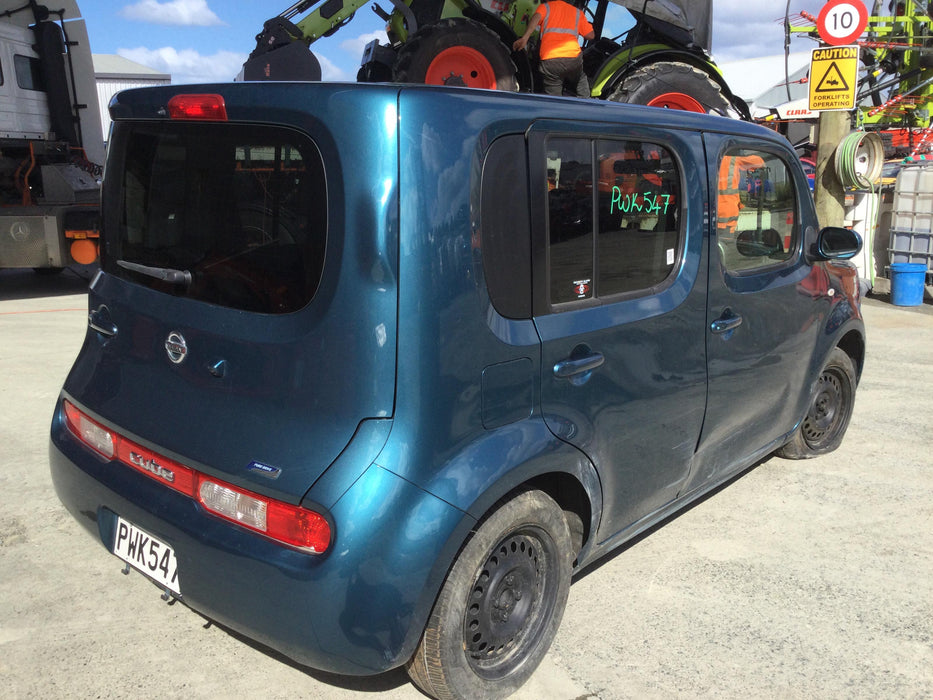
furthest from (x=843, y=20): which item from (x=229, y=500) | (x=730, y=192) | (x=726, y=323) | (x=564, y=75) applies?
(x=229, y=500)

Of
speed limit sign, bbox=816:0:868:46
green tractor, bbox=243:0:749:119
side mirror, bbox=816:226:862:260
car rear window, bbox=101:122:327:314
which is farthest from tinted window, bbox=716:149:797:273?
speed limit sign, bbox=816:0:868:46

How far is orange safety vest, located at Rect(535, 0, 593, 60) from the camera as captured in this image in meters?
7.29

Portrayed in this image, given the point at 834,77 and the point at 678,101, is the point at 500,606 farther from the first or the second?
the point at 834,77

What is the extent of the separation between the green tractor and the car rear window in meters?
4.86

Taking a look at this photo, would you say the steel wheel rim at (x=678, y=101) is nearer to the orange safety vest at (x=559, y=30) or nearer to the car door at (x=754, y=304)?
the orange safety vest at (x=559, y=30)

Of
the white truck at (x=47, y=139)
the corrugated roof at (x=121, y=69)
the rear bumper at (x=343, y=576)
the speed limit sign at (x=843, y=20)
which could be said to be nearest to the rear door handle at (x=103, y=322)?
the rear bumper at (x=343, y=576)

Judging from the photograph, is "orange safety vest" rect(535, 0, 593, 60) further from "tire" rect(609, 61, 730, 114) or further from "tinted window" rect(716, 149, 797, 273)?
"tinted window" rect(716, 149, 797, 273)

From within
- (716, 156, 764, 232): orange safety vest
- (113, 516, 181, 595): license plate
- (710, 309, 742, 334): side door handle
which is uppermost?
(716, 156, 764, 232): orange safety vest

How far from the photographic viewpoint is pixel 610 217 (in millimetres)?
2713

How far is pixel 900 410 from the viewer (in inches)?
221

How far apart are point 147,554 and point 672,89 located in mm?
6978

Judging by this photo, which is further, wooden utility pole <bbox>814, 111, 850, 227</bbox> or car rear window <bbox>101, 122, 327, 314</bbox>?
wooden utility pole <bbox>814, 111, 850, 227</bbox>

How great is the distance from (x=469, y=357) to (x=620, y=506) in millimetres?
1026

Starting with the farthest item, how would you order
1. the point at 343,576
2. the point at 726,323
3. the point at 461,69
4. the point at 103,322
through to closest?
1. the point at 461,69
2. the point at 726,323
3. the point at 103,322
4. the point at 343,576
